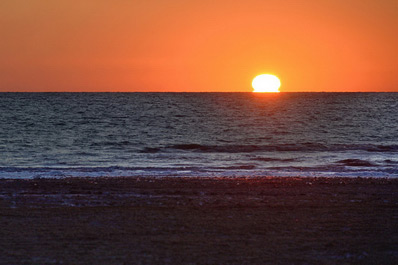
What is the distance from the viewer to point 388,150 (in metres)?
42.1

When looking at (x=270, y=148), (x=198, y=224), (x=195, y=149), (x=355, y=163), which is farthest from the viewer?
(x=270, y=148)

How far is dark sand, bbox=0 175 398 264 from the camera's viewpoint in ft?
33.5

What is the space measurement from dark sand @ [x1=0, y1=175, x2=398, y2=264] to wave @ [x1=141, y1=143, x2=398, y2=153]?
887 inches

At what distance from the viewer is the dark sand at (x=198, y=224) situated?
33.5 feet

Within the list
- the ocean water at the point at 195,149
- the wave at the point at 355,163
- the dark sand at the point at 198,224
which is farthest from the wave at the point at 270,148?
the dark sand at the point at 198,224

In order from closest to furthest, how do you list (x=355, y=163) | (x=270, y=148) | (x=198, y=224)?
(x=198, y=224) < (x=355, y=163) < (x=270, y=148)

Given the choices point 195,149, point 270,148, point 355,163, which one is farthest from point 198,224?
point 270,148

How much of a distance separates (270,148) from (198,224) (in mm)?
30663

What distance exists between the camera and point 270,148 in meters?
42.8

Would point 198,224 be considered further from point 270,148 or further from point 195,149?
Result: point 270,148

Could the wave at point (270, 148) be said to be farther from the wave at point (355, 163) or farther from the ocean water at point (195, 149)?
the wave at point (355, 163)

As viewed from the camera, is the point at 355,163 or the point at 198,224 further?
the point at 355,163

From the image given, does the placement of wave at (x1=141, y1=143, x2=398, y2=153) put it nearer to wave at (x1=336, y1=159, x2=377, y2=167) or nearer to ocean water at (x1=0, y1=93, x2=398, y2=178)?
ocean water at (x1=0, y1=93, x2=398, y2=178)

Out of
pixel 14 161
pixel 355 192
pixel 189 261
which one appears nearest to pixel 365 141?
pixel 14 161
